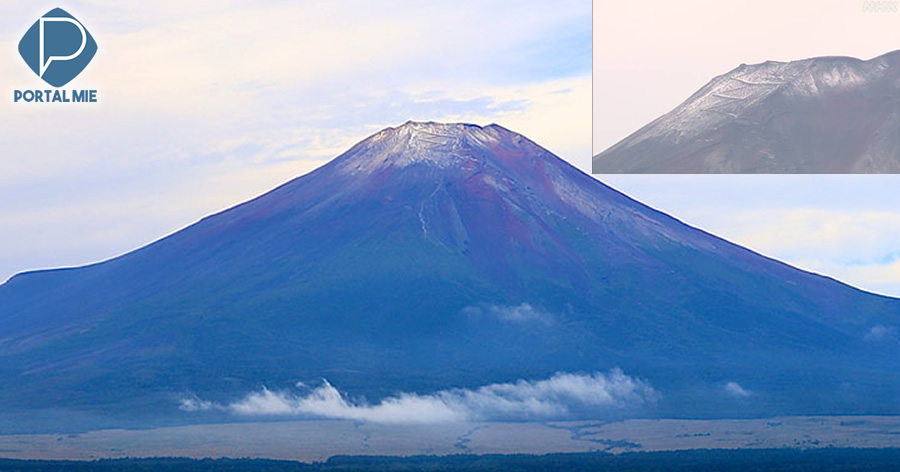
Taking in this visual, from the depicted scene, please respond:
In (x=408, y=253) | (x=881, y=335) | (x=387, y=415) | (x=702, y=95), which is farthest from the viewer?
(x=881, y=335)

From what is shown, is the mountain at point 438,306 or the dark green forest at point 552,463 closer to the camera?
the dark green forest at point 552,463

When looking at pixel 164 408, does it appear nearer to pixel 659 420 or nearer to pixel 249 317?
pixel 249 317

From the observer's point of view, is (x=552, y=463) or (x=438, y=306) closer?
(x=552, y=463)

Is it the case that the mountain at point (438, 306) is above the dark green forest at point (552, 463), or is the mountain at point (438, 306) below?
above

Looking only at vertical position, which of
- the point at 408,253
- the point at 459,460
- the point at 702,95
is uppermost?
the point at 702,95

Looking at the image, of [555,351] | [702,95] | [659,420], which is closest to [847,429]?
[659,420]
